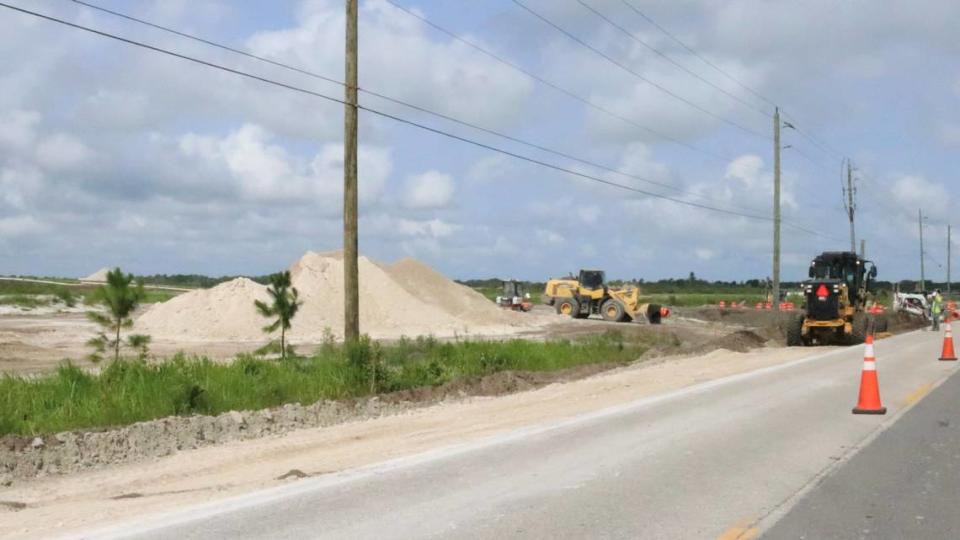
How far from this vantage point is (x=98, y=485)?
977cm

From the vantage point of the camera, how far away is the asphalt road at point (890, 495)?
748 centimetres

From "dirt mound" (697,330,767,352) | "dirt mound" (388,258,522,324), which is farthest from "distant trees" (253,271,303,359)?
"dirt mound" (388,258,522,324)

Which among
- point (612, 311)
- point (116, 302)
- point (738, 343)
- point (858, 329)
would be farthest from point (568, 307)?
point (116, 302)

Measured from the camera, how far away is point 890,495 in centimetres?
875

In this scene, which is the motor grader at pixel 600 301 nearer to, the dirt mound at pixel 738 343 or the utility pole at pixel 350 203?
the dirt mound at pixel 738 343

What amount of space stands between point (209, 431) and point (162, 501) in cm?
429

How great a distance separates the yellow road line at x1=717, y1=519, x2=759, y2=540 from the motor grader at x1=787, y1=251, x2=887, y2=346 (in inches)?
1082

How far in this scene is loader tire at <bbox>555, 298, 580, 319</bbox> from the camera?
175ft

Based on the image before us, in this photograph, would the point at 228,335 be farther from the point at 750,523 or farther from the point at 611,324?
the point at 750,523

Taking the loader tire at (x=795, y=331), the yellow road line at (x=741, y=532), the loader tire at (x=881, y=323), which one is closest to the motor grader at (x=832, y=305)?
the loader tire at (x=795, y=331)

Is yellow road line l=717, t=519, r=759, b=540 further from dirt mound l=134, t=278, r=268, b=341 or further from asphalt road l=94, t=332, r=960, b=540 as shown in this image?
dirt mound l=134, t=278, r=268, b=341

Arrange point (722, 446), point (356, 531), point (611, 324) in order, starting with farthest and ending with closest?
1. point (611, 324)
2. point (722, 446)
3. point (356, 531)

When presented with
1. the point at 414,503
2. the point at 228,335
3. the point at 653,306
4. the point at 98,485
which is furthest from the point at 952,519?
the point at 653,306

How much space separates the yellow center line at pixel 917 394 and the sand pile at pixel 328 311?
2327 cm
